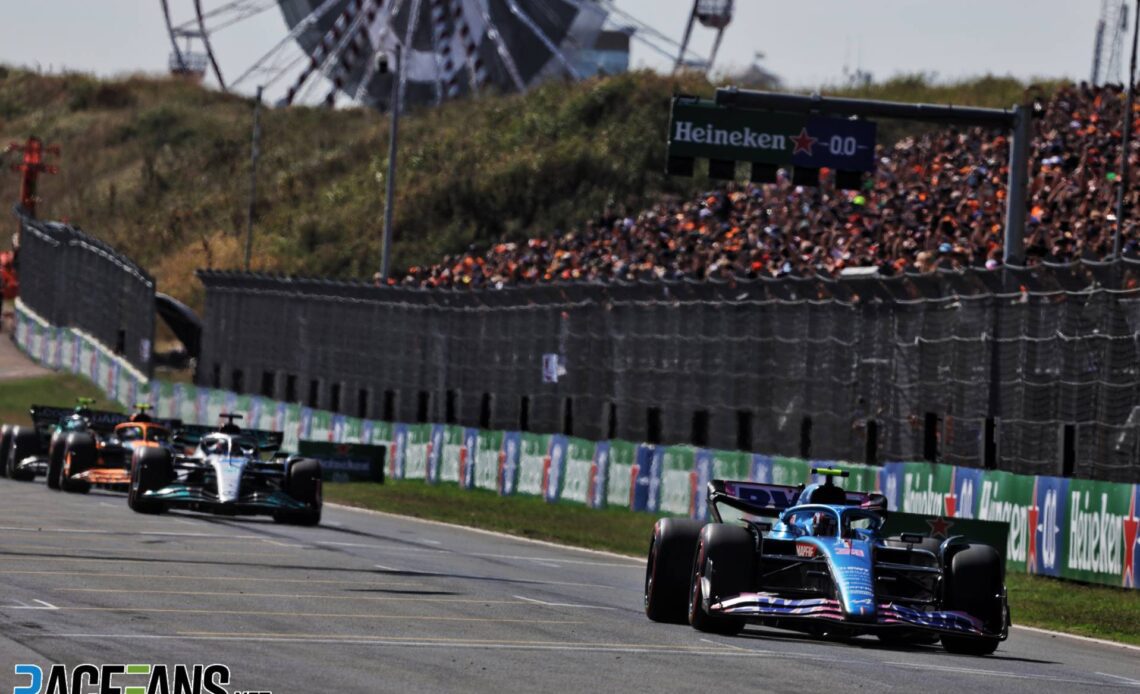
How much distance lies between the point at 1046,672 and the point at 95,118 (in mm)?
110598

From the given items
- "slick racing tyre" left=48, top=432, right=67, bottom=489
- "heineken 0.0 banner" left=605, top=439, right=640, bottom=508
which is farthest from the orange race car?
"heineken 0.0 banner" left=605, top=439, right=640, bottom=508

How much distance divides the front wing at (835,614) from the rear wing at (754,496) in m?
1.84

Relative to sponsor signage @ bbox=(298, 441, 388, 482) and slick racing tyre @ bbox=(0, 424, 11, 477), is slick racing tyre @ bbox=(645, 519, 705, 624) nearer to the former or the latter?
slick racing tyre @ bbox=(0, 424, 11, 477)

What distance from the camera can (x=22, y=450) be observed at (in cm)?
3738

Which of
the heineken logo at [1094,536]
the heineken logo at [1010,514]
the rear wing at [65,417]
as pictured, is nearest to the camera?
the heineken logo at [1094,536]

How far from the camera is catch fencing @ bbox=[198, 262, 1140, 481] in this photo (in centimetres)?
2472

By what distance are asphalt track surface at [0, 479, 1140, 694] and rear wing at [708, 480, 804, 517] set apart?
1.02 metres

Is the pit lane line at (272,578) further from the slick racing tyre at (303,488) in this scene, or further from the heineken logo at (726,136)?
the heineken logo at (726,136)

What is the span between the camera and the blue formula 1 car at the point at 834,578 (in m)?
15.3

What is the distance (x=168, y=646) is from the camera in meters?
12.9

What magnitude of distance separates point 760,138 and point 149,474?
9.44m

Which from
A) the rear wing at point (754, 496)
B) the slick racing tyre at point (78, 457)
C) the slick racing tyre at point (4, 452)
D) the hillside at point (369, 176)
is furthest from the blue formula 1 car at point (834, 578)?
the hillside at point (369, 176)


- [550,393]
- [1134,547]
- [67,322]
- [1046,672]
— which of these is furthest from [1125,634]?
[67,322]

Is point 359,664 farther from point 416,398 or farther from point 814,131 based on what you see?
point 416,398
